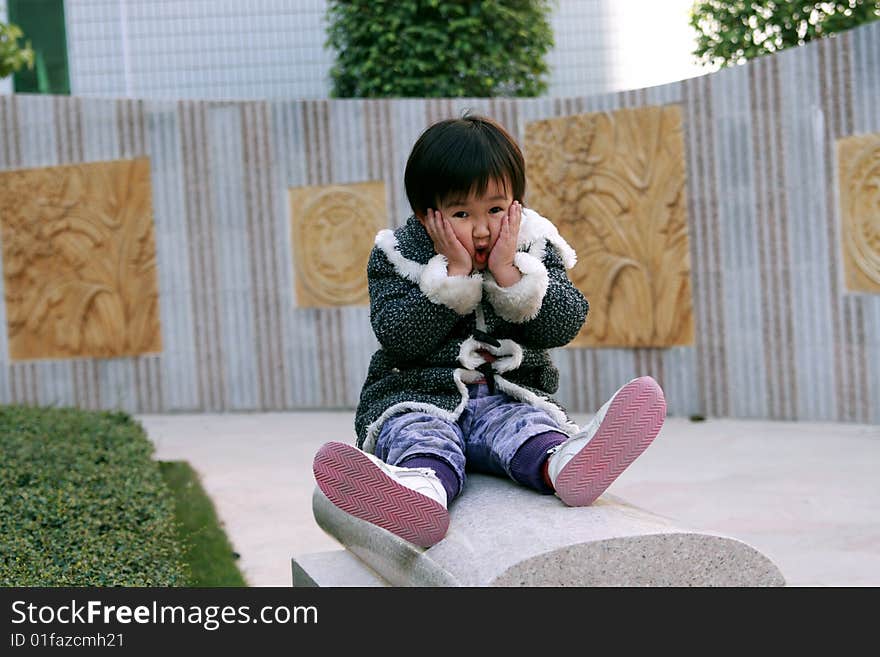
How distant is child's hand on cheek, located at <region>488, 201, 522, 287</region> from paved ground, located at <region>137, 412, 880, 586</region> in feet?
5.75

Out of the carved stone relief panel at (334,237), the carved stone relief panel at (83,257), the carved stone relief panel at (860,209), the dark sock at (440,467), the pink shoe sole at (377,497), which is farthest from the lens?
the carved stone relief panel at (83,257)

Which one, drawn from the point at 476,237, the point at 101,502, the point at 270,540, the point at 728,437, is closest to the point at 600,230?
the point at 728,437

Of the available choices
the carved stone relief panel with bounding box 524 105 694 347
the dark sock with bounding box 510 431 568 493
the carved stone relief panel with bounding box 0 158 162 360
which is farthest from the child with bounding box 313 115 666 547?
the carved stone relief panel with bounding box 0 158 162 360

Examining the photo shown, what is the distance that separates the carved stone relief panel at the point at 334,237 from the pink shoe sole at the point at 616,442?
7.11 m

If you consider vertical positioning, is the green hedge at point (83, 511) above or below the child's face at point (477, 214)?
below

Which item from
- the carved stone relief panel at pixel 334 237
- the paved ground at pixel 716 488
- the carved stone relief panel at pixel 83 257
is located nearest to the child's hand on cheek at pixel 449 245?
the paved ground at pixel 716 488

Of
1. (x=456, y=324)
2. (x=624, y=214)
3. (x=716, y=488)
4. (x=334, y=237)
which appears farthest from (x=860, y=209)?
(x=456, y=324)

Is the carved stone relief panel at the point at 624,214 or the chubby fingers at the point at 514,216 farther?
the carved stone relief panel at the point at 624,214

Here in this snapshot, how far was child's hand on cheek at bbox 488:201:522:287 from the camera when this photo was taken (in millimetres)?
3145

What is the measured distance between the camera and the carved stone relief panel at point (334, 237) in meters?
9.80

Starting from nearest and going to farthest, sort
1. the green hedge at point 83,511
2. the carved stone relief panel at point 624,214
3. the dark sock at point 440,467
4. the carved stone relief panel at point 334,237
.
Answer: the dark sock at point 440,467 < the green hedge at point 83,511 < the carved stone relief panel at point 624,214 < the carved stone relief panel at point 334,237

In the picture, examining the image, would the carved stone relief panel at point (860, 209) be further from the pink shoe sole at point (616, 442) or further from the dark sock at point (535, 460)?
the pink shoe sole at point (616, 442)

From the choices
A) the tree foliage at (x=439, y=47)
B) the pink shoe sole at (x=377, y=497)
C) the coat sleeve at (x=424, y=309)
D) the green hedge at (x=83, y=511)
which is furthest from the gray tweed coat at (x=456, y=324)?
the tree foliage at (x=439, y=47)

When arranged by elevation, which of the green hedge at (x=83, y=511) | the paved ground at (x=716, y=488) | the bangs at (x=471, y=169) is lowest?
the paved ground at (x=716, y=488)
